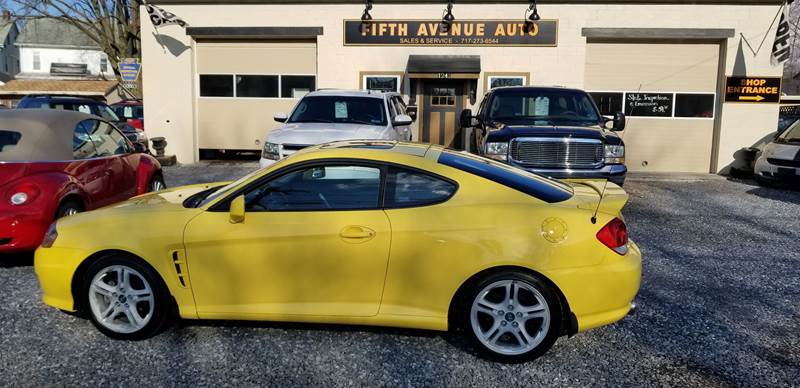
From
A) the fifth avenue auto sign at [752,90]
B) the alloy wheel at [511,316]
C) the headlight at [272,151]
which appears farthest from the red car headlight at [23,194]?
the fifth avenue auto sign at [752,90]

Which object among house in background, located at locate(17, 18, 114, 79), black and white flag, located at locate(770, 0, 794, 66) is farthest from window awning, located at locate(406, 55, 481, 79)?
house in background, located at locate(17, 18, 114, 79)

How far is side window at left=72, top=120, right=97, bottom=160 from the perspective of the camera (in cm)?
649

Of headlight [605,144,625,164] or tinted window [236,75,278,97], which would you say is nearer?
headlight [605,144,625,164]

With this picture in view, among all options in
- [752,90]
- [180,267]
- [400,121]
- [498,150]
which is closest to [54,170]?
[180,267]

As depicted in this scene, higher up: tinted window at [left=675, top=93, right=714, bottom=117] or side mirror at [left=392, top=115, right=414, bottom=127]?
tinted window at [left=675, top=93, right=714, bottom=117]

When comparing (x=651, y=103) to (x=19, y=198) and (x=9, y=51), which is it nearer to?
(x=19, y=198)

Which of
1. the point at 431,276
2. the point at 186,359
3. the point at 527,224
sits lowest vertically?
Answer: the point at 186,359

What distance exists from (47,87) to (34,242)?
42335mm

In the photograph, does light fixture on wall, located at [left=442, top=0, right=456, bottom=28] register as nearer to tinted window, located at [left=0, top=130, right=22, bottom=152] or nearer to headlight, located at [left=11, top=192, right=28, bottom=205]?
tinted window, located at [left=0, top=130, right=22, bottom=152]

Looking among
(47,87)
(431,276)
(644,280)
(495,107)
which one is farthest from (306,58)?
(47,87)

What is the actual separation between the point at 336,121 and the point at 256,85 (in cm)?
663

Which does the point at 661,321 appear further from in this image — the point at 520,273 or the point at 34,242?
the point at 34,242

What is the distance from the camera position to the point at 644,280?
18.6 feet

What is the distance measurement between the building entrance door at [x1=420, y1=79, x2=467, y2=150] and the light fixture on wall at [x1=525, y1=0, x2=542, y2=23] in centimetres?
206
